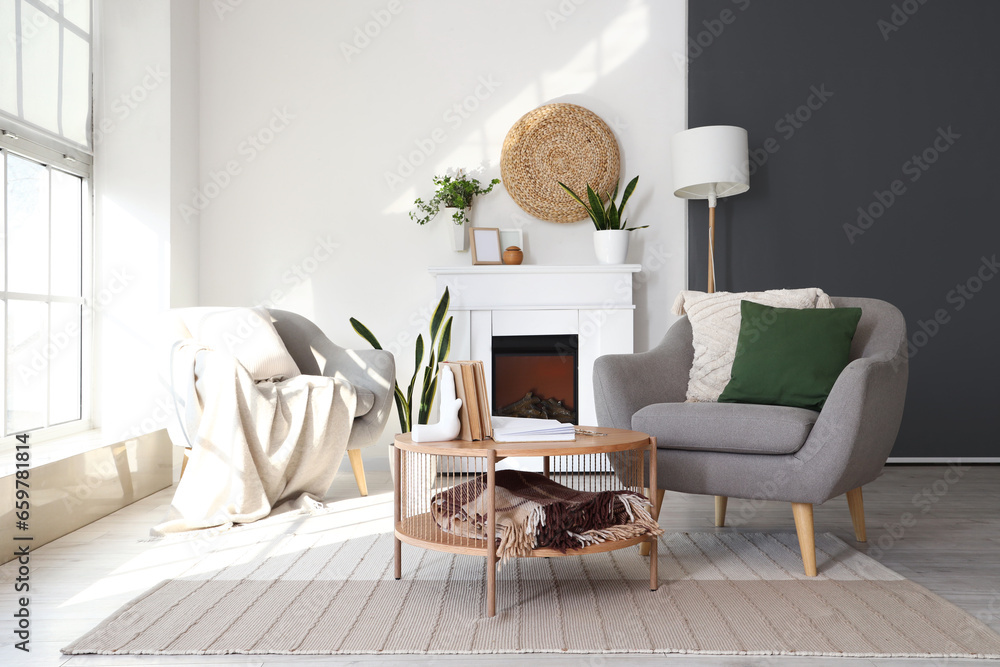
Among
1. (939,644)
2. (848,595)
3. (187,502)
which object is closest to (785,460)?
(848,595)

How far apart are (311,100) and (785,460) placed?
3204 mm

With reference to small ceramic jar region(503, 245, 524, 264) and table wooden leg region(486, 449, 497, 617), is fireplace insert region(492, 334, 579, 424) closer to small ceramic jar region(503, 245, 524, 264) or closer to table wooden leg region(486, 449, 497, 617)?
small ceramic jar region(503, 245, 524, 264)

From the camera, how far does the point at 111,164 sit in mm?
3693

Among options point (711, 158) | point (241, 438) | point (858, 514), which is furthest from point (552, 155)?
point (858, 514)

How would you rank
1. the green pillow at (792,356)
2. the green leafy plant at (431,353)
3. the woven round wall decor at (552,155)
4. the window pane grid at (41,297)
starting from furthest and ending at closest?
the woven round wall decor at (552,155), the green leafy plant at (431,353), the window pane grid at (41,297), the green pillow at (792,356)

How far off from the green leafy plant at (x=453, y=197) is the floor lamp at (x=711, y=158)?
985mm

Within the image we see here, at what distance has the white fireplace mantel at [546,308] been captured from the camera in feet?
12.6

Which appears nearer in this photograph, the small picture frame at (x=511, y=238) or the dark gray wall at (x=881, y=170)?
the dark gray wall at (x=881, y=170)
